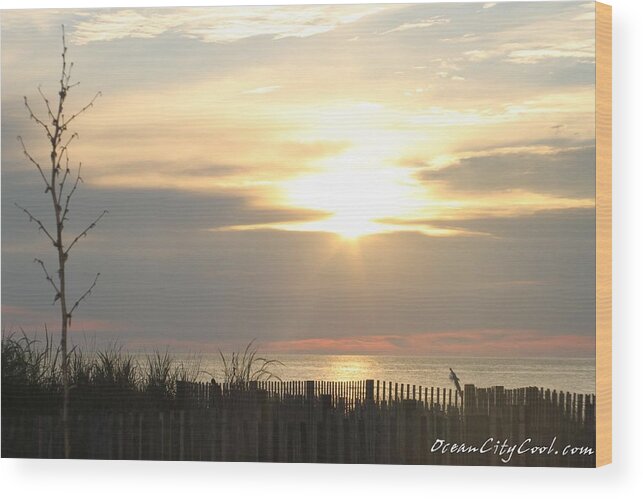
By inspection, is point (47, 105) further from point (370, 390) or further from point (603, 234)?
point (603, 234)

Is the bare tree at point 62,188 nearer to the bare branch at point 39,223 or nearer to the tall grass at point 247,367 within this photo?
the bare branch at point 39,223

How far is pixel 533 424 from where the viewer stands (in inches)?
213

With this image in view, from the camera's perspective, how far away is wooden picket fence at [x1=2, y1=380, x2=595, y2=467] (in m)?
5.41

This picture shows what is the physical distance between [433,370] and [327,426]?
61 centimetres

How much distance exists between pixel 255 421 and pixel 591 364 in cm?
170

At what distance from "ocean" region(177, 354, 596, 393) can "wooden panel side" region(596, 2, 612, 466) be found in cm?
11

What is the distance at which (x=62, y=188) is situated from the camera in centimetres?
566

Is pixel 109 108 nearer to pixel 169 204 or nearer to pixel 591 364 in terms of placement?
pixel 169 204

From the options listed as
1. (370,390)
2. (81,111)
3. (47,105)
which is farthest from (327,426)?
(47,105)

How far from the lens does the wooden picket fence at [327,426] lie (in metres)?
5.41

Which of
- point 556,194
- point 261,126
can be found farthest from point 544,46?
point 261,126

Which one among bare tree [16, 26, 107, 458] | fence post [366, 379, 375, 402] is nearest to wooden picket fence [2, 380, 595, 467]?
fence post [366, 379, 375, 402]

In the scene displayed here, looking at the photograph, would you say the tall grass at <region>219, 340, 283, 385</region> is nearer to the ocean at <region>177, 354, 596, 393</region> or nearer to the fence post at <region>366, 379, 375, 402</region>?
the ocean at <region>177, 354, 596, 393</region>

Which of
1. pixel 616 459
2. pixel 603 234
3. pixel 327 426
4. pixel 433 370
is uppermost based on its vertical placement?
pixel 603 234
